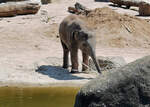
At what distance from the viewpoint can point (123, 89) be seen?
19.9 ft

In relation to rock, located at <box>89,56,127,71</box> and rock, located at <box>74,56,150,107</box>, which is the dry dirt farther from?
rock, located at <box>74,56,150,107</box>

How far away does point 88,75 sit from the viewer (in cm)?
1396

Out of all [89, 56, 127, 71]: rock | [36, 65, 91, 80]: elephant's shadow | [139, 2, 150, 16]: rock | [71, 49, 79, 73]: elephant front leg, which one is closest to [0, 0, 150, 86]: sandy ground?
[36, 65, 91, 80]: elephant's shadow

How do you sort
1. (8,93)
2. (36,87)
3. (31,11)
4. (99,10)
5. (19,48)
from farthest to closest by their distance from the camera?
(31,11) < (99,10) < (19,48) < (36,87) < (8,93)

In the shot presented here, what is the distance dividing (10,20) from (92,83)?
17.5m

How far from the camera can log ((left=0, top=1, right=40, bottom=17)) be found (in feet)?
Answer: 79.0

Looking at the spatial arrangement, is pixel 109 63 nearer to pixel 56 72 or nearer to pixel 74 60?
pixel 74 60

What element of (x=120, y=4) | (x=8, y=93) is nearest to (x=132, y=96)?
(x=8, y=93)

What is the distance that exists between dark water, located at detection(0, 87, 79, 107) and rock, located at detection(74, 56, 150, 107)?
3717 millimetres

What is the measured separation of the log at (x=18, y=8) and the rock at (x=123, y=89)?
18.4 meters

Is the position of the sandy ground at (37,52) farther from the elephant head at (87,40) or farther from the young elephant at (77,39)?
the elephant head at (87,40)

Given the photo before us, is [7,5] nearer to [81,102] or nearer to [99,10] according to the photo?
[99,10]

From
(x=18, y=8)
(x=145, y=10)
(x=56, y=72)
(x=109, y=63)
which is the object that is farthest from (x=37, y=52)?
(x=145, y=10)

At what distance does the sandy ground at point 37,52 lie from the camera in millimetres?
13383
